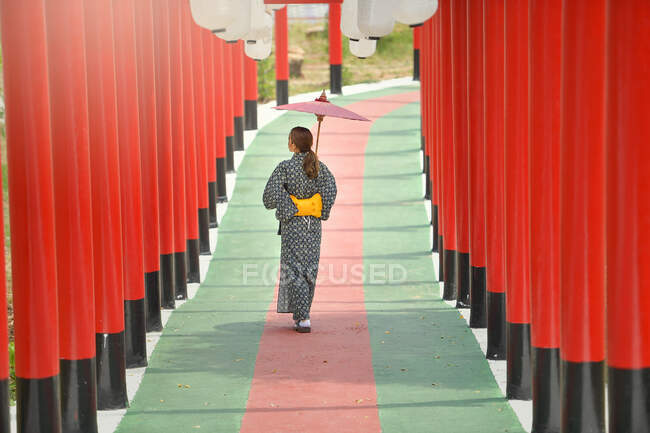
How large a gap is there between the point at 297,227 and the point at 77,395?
10.6 ft

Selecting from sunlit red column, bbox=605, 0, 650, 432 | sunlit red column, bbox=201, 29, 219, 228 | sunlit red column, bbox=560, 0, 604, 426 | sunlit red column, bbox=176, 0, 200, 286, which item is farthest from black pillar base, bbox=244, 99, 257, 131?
sunlit red column, bbox=605, 0, 650, 432

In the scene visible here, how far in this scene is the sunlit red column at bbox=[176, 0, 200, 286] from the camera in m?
11.3

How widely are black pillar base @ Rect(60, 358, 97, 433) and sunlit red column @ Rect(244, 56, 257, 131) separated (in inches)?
561

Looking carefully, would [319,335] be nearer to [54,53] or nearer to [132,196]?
[132,196]

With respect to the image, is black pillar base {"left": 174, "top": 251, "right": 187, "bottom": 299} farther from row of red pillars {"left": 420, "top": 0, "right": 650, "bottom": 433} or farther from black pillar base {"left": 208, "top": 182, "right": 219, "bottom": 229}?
black pillar base {"left": 208, "top": 182, "right": 219, "bottom": 229}

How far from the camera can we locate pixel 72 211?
6258 mm

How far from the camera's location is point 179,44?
1068cm

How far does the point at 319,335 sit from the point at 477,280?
1.43 metres

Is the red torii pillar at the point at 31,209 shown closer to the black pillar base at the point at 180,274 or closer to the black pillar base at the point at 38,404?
the black pillar base at the point at 38,404

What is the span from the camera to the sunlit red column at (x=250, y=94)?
20.6m

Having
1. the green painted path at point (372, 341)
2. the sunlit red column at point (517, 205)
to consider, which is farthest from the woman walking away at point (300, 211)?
the sunlit red column at point (517, 205)

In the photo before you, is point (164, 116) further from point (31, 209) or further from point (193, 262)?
point (31, 209)

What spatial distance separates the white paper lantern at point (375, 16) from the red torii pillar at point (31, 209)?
2.20 metres

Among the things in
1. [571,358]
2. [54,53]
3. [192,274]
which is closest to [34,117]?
[54,53]
